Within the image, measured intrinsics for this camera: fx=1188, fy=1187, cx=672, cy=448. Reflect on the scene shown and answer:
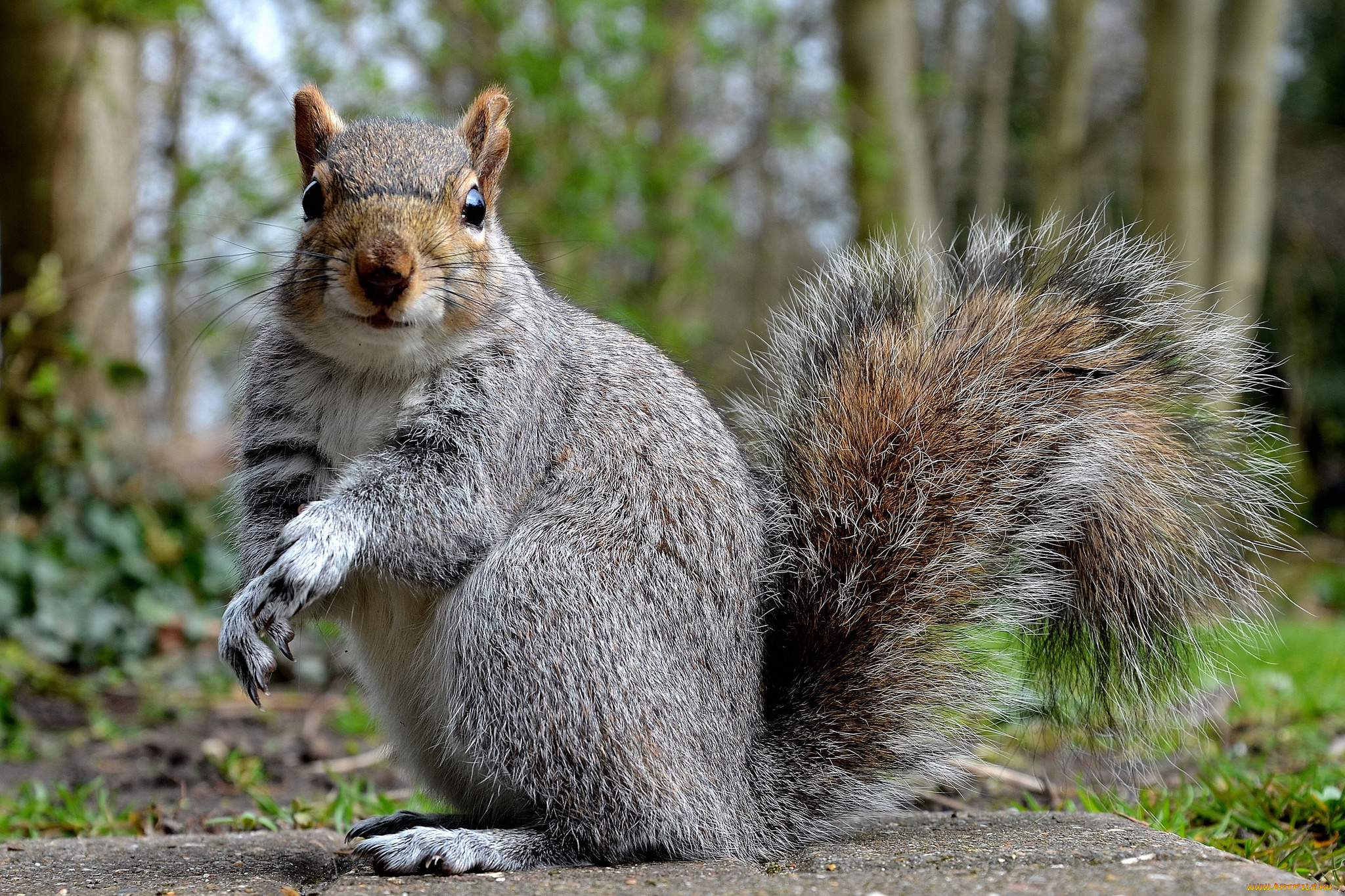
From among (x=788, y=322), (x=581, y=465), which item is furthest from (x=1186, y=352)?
(x=581, y=465)

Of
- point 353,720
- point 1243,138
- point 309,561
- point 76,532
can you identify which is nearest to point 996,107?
point 1243,138

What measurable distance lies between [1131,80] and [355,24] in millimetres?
10353

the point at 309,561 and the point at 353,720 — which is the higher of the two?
the point at 309,561

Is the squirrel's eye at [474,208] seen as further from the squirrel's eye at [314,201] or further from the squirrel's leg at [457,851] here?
the squirrel's leg at [457,851]

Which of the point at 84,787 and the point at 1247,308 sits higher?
the point at 1247,308

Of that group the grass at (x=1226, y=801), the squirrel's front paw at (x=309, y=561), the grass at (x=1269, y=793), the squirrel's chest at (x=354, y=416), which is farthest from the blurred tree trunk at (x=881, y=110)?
the squirrel's front paw at (x=309, y=561)

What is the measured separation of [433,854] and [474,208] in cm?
119

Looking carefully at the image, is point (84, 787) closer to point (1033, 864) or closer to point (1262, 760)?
point (1033, 864)

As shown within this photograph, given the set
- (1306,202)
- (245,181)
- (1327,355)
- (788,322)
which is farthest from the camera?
(1327,355)

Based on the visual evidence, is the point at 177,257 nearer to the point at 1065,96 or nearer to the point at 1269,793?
the point at 1269,793

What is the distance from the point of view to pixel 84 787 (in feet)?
10.7

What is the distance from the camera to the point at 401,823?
2367 millimetres

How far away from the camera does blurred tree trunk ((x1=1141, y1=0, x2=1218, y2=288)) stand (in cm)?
765

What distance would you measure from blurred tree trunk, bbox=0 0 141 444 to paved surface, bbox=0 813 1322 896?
335 centimetres
